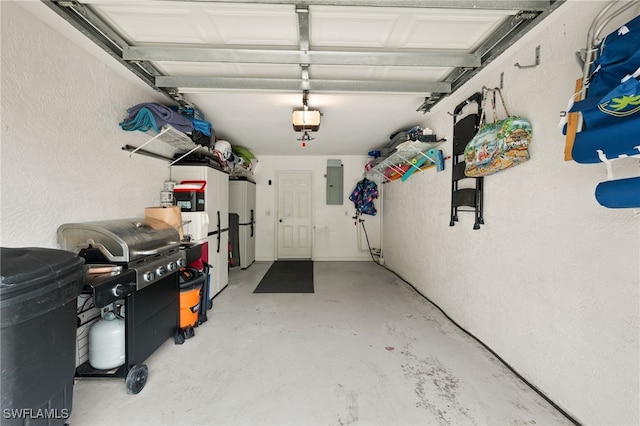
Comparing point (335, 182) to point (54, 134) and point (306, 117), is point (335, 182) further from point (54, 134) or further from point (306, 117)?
point (54, 134)

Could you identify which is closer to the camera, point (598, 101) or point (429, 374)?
point (598, 101)

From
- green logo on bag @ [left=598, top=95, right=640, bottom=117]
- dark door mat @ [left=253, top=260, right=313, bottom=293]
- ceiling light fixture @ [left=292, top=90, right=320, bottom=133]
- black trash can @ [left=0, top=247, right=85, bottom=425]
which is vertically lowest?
dark door mat @ [left=253, top=260, right=313, bottom=293]

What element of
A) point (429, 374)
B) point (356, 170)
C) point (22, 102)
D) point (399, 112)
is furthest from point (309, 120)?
point (356, 170)

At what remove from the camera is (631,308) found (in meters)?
1.15

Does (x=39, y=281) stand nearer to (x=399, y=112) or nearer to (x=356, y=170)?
(x=399, y=112)

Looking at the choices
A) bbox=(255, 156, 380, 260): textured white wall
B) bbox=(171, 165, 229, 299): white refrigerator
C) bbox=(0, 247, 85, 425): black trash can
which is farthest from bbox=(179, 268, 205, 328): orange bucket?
bbox=(255, 156, 380, 260): textured white wall

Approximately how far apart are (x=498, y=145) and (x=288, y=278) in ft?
11.8

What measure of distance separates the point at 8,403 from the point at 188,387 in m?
0.93

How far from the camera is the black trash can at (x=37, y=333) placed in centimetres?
95

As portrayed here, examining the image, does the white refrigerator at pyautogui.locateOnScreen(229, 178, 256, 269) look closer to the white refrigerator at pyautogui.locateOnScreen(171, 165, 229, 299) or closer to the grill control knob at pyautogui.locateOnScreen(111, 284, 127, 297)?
the white refrigerator at pyautogui.locateOnScreen(171, 165, 229, 299)

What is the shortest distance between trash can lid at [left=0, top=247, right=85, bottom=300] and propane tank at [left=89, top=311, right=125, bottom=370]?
67 cm

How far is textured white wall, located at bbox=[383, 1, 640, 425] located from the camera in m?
1.19

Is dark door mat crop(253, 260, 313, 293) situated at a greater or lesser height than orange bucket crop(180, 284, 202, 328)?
lesser

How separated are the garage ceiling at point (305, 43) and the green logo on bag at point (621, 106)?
75 cm
